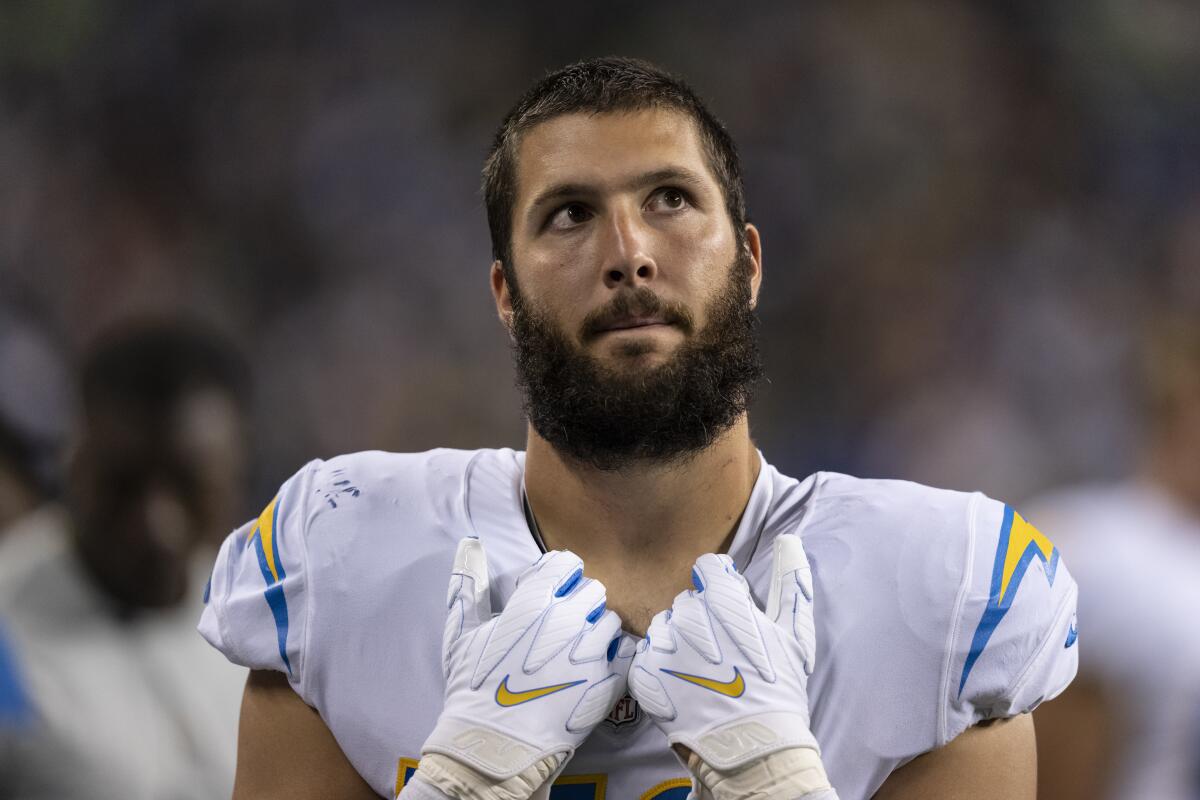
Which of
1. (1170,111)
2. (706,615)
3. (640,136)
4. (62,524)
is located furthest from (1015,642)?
(1170,111)

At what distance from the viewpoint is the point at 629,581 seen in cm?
132

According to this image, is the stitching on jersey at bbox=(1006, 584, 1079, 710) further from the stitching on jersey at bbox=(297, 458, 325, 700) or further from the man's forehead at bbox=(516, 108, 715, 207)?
the stitching on jersey at bbox=(297, 458, 325, 700)

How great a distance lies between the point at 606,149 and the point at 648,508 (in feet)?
1.20

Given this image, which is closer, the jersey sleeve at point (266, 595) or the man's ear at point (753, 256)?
the jersey sleeve at point (266, 595)

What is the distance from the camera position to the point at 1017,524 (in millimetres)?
1309

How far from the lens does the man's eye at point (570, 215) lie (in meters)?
1.32

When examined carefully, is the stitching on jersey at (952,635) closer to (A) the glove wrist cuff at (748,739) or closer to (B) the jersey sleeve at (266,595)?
(A) the glove wrist cuff at (748,739)

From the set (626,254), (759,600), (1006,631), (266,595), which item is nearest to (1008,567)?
(1006,631)

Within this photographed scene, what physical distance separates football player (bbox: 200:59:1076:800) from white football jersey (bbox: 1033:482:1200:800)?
928mm

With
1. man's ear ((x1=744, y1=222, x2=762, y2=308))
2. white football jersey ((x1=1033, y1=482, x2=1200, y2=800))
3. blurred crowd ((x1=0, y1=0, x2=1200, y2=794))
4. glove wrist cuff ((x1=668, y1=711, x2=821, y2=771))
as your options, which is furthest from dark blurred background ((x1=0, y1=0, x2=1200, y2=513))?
glove wrist cuff ((x1=668, y1=711, x2=821, y2=771))

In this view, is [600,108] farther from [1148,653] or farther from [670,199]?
[1148,653]

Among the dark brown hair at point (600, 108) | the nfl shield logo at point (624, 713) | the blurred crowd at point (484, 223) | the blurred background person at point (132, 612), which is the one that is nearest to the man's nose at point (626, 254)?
the dark brown hair at point (600, 108)

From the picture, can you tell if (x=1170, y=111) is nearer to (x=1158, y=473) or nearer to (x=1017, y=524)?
(x=1158, y=473)

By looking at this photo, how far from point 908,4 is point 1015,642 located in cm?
329
